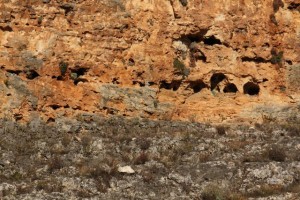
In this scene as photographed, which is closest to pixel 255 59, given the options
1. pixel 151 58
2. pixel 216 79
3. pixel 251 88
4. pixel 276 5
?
pixel 251 88

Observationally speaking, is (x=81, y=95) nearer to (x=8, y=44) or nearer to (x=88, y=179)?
(x=8, y=44)

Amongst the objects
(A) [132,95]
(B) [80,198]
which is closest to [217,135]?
(A) [132,95]

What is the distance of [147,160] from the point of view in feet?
79.3

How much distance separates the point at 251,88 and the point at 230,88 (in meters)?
1.23

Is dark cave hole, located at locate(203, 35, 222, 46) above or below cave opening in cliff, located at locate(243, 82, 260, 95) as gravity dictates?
above

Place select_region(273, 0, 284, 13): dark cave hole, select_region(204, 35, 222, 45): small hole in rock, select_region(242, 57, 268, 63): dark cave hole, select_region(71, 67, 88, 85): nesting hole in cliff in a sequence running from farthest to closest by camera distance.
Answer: select_region(273, 0, 284, 13): dark cave hole
select_region(242, 57, 268, 63): dark cave hole
select_region(204, 35, 222, 45): small hole in rock
select_region(71, 67, 88, 85): nesting hole in cliff

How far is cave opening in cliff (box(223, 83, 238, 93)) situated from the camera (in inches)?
1182

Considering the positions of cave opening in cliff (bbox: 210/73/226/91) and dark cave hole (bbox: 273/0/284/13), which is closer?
cave opening in cliff (bbox: 210/73/226/91)

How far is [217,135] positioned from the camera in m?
27.3

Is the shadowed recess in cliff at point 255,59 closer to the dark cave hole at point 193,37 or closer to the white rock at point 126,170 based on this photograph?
the dark cave hole at point 193,37

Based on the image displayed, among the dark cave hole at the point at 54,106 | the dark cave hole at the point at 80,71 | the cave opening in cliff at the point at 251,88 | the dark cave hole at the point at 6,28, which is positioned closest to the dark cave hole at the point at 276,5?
the cave opening in cliff at the point at 251,88

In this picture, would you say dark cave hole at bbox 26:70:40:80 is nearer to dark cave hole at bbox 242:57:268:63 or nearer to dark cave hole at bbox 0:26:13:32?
dark cave hole at bbox 0:26:13:32

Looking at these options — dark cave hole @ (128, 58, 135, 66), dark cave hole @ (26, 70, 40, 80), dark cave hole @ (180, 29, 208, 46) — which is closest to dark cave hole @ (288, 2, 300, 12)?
dark cave hole @ (180, 29, 208, 46)

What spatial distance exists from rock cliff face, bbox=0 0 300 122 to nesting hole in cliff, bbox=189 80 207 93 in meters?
0.06
